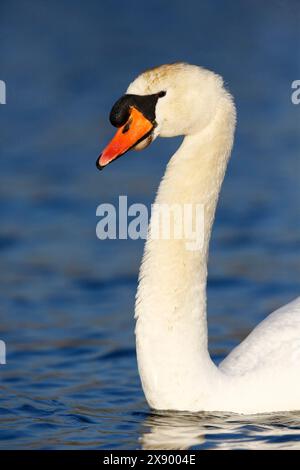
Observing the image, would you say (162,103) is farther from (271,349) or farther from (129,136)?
(271,349)

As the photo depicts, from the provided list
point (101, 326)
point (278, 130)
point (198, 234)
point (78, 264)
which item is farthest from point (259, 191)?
point (198, 234)

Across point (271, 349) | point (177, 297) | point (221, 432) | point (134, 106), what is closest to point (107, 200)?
point (271, 349)

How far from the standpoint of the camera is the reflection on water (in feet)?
27.2

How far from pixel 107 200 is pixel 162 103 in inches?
257

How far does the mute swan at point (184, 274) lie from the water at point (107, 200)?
143 millimetres

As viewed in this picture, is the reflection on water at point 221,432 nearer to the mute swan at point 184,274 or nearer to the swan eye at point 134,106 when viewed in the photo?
the mute swan at point 184,274

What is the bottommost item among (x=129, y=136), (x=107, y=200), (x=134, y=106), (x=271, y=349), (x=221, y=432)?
(x=221, y=432)

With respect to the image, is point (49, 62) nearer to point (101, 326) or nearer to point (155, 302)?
point (101, 326)

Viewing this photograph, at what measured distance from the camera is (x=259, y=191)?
622 inches

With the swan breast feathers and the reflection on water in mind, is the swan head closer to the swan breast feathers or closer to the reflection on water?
the swan breast feathers

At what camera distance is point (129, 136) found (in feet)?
27.9

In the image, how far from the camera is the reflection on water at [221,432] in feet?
27.2

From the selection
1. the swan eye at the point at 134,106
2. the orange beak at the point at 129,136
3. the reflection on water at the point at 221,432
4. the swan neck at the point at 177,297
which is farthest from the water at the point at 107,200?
the swan eye at the point at 134,106

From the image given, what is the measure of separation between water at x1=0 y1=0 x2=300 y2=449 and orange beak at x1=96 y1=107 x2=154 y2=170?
4.89 ft
